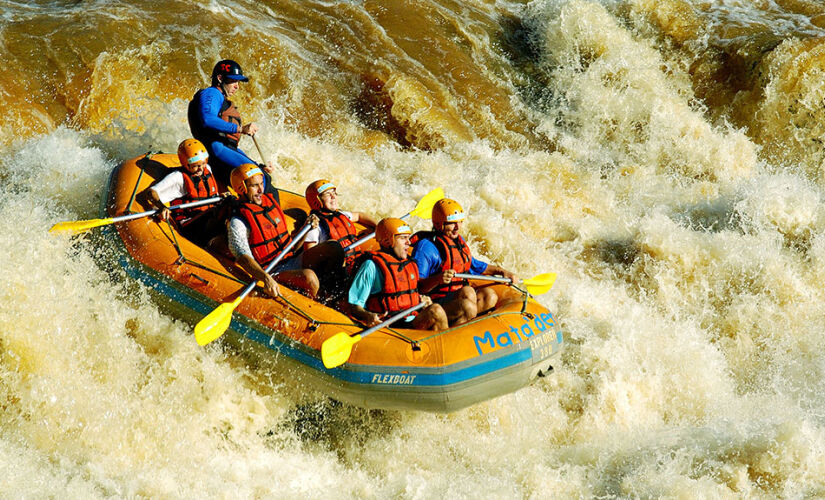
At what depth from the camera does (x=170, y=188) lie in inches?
227

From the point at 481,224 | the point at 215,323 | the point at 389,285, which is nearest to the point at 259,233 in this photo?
→ the point at 215,323

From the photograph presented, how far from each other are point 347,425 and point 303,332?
89 cm

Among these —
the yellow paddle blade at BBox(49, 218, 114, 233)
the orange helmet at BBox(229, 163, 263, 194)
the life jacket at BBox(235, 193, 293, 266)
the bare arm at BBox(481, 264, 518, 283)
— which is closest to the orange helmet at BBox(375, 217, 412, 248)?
the life jacket at BBox(235, 193, 293, 266)

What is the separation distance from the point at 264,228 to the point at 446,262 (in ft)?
4.36

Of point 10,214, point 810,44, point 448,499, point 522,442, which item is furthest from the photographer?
point 810,44

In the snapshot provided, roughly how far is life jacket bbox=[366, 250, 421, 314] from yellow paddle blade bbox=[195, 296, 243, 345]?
92 centimetres

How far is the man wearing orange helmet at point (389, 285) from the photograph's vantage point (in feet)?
15.9

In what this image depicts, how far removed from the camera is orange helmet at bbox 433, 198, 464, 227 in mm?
5207

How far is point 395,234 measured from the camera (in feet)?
16.0

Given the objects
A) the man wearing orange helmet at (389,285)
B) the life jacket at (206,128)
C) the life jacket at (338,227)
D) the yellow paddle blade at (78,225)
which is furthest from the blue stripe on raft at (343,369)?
the life jacket at (206,128)

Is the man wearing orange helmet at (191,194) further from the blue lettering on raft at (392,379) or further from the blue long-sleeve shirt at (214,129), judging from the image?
the blue lettering on raft at (392,379)

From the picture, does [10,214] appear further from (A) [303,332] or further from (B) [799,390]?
(B) [799,390]

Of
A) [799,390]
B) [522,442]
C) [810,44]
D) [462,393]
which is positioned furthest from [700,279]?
[810,44]

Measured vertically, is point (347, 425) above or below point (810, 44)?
below
